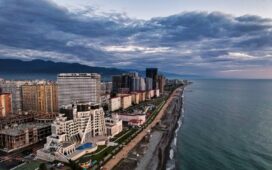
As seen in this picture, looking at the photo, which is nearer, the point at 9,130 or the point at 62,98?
the point at 9,130

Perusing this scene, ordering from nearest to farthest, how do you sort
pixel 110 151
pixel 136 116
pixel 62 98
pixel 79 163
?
1. pixel 79 163
2. pixel 110 151
3. pixel 136 116
4. pixel 62 98

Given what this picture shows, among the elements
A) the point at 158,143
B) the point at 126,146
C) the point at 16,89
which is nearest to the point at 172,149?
the point at 158,143

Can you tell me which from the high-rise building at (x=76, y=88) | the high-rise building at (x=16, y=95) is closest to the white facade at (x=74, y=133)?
the high-rise building at (x=76, y=88)

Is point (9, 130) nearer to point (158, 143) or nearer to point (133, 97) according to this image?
point (158, 143)

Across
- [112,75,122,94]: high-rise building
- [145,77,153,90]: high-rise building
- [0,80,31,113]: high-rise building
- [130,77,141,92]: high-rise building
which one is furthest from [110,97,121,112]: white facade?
[145,77,153,90]: high-rise building

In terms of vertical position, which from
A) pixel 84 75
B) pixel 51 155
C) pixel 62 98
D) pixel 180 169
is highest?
pixel 84 75

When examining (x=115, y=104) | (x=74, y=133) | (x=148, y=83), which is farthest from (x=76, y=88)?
(x=148, y=83)
